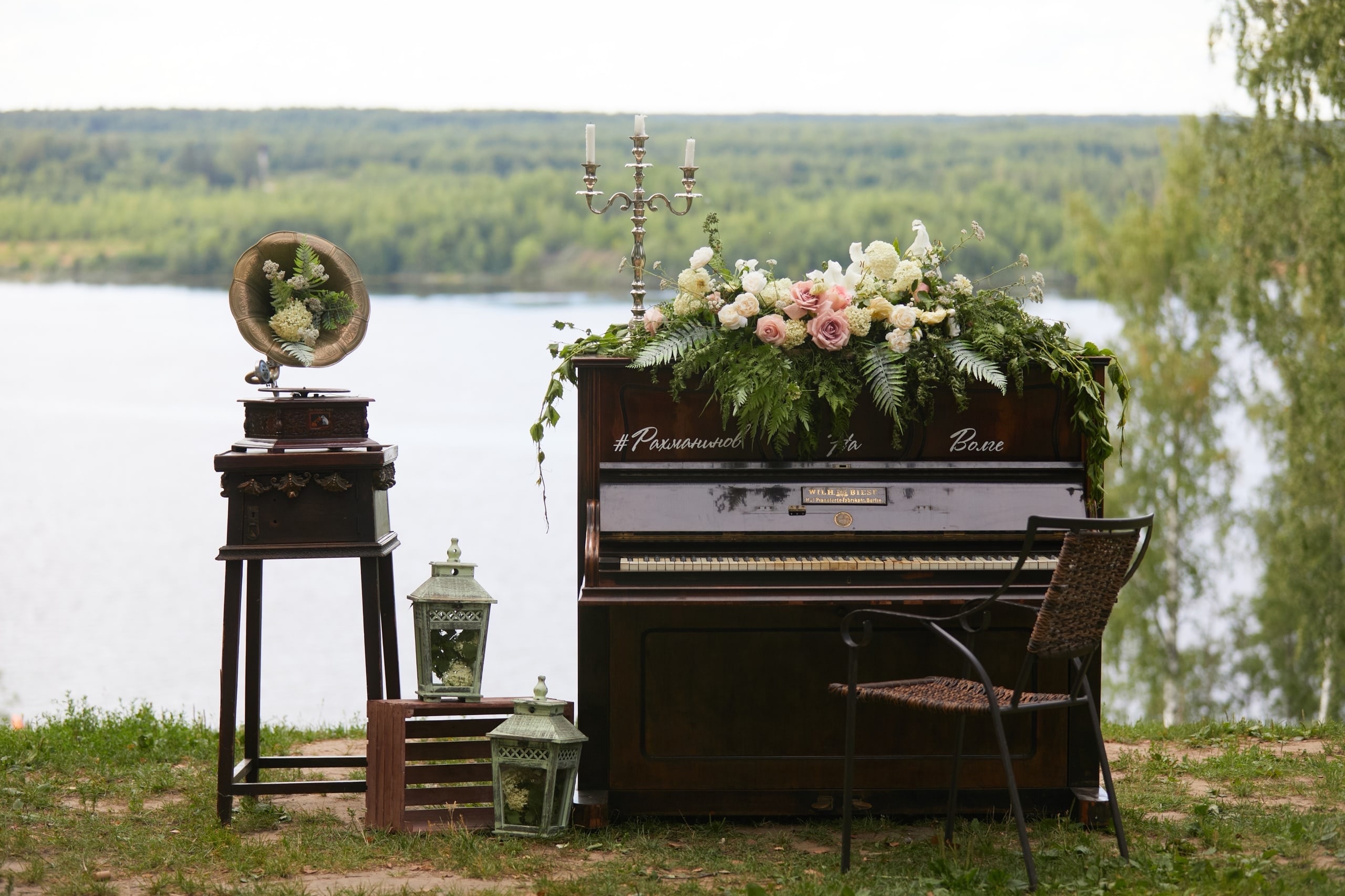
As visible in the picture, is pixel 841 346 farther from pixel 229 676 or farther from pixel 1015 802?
pixel 229 676

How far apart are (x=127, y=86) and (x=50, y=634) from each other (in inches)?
328

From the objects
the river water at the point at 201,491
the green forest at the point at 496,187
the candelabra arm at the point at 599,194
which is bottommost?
the river water at the point at 201,491

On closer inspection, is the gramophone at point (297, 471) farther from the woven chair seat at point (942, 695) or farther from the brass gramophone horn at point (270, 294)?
the woven chair seat at point (942, 695)

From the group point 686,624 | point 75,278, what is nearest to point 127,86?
point 75,278

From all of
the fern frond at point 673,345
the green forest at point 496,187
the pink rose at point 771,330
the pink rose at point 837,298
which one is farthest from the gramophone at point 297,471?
the green forest at point 496,187

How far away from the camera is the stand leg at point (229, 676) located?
436 centimetres

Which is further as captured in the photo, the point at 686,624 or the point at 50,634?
the point at 50,634

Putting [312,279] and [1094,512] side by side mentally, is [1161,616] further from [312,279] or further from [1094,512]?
[312,279]

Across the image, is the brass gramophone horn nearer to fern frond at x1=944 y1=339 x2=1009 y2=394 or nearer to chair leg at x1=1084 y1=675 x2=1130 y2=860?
fern frond at x1=944 y1=339 x2=1009 y2=394

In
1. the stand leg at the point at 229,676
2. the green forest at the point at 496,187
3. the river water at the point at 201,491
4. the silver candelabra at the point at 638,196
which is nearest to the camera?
the stand leg at the point at 229,676

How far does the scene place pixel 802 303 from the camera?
14.1ft

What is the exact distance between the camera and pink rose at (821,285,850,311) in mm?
4301

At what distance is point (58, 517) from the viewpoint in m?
23.4

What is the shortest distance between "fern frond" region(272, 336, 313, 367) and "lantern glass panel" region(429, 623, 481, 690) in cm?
100
